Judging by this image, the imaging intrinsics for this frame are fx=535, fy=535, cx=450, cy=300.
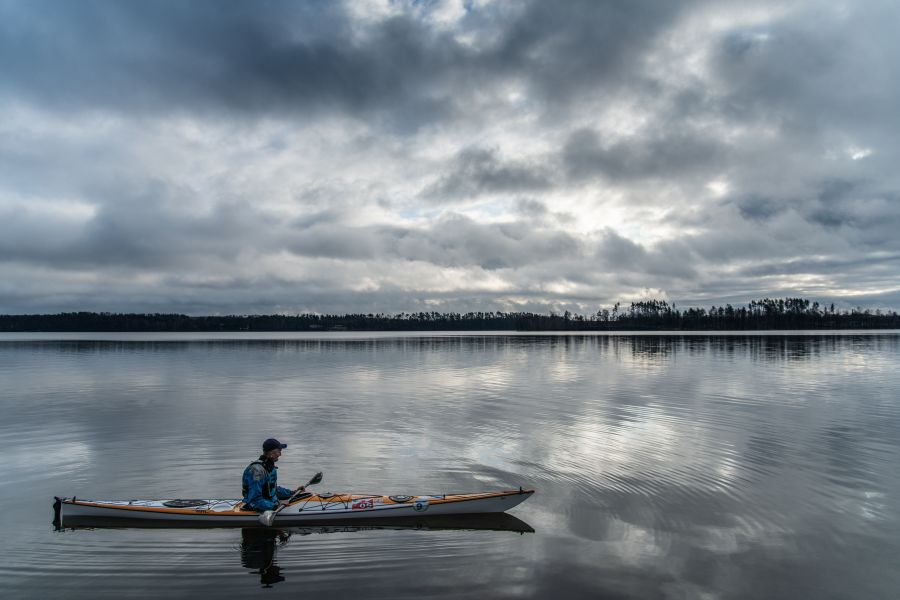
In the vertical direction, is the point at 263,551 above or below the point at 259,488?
below

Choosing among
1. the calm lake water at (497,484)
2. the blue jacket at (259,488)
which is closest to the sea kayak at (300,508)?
the blue jacket at (259,488)

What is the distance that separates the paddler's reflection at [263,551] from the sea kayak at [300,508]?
12.7 inches

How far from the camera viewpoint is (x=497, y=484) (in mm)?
17422

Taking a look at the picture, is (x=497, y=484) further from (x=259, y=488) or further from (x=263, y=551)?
(x=263, y=551)

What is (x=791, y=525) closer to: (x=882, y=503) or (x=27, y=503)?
(x=882, y=503)

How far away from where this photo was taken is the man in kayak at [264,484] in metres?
13.8

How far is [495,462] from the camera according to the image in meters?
20.1

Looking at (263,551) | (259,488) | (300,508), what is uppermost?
(259,488)

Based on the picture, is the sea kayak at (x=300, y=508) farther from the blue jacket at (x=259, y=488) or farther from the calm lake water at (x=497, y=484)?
the calm lake water at (x=497, y=484)

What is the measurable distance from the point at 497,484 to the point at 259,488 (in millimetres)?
7486

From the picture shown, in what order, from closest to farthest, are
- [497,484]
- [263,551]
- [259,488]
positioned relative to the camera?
[263,551] < [259,488] < [497,484]

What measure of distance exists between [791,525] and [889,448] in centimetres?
1160

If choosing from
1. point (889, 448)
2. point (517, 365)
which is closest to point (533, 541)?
point (889, 448)

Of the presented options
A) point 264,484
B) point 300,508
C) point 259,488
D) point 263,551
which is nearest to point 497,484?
point 300,508
